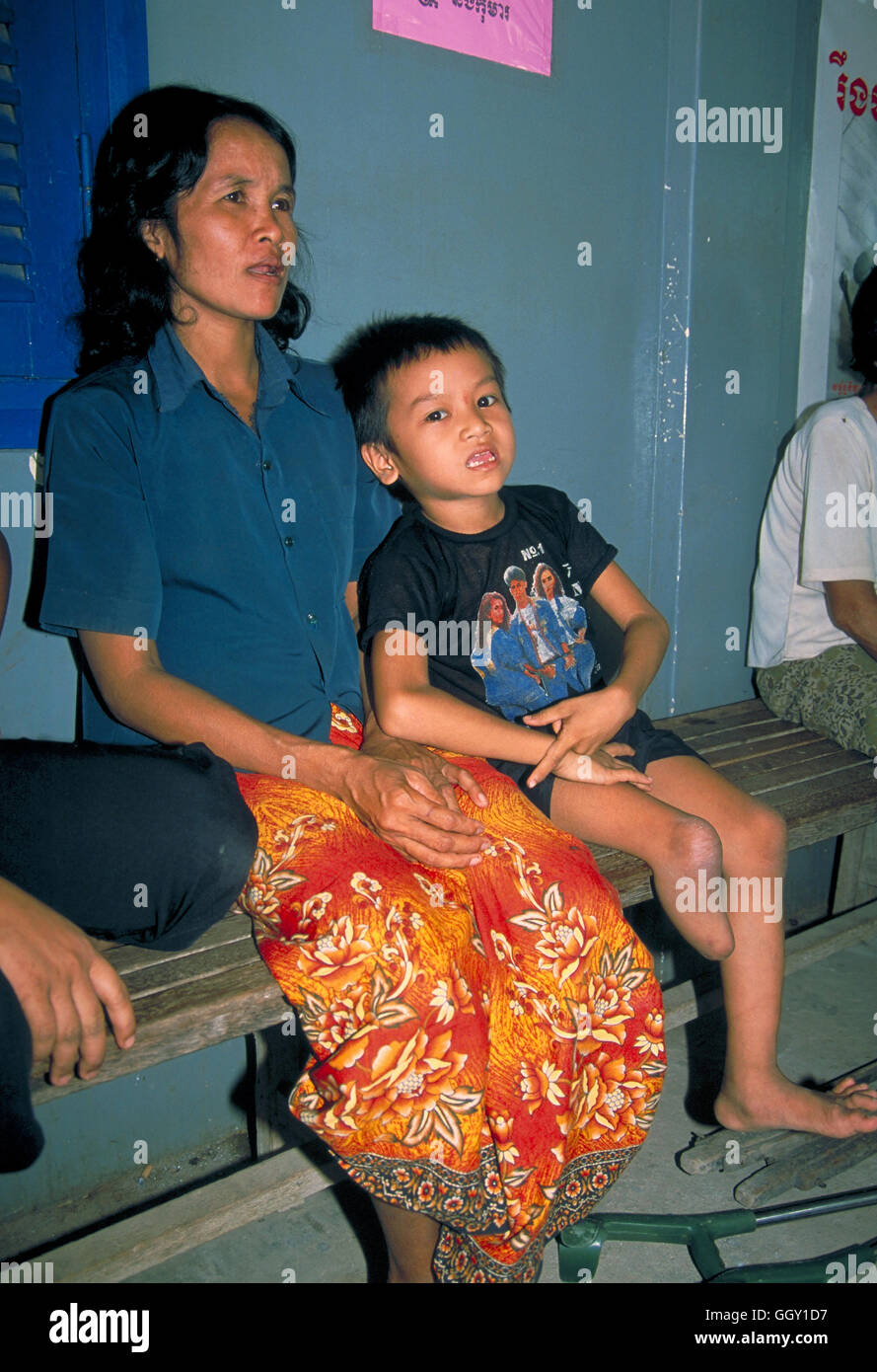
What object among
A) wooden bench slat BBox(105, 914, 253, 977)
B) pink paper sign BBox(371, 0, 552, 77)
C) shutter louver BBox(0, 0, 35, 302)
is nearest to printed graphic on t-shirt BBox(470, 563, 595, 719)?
wooden bench slat BBox(105, 914, 253, 977)

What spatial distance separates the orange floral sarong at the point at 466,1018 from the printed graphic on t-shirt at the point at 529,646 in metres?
0.32

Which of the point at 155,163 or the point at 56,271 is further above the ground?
the point at 155,163

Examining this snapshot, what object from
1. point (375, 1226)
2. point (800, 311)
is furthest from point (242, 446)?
point (800, 311)

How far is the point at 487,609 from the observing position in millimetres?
1943

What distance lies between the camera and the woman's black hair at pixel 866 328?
2893 mm

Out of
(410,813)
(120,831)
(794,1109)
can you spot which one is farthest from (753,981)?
(120,831)

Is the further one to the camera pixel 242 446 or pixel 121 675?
pixel 242 446

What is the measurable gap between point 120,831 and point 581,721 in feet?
2.79

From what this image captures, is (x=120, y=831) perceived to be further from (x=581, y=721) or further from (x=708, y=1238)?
(x=708, y=1238)

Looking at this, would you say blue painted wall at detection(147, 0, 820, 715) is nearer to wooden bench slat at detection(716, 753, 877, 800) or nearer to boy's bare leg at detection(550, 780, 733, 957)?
wooden bench slat at detection(716, 753, 877, 800)

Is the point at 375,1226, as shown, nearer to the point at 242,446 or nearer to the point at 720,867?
the point at 720,867

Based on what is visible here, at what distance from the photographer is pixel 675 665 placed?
3.08m

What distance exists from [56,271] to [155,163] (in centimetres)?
31
